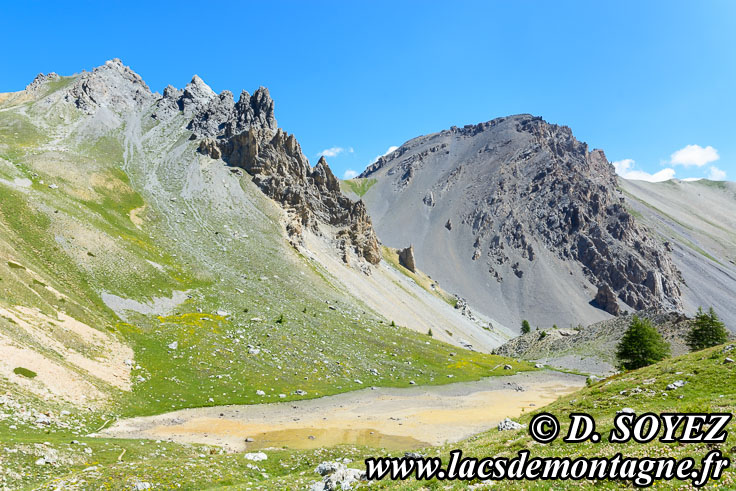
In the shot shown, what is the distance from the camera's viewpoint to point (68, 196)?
79.8 m

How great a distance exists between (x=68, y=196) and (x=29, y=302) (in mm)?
49766

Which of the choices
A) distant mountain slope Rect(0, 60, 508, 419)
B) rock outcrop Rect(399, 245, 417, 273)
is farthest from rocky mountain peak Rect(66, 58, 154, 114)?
rock outcrop Rect(399, 245, 417, 273)

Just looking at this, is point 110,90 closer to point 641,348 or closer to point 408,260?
point 408,260

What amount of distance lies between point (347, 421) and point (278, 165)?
10756 centimetres

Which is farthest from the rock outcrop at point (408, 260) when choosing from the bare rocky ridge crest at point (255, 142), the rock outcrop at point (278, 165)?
the bare rocky ridge crest at point (255, 142)

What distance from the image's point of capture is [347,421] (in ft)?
143

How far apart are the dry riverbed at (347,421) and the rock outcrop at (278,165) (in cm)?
6842

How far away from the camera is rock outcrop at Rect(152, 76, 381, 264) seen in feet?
415

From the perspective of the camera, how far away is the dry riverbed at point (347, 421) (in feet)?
113

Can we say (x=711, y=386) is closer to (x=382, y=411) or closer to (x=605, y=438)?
(x=605, y=438)

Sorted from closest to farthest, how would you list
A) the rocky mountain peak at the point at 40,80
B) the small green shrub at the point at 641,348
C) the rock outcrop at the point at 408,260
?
1. the small green shrub at the point at 641,348
2. the rocky mountain peak at the point at 40,80
3. the rock outcrop at the point at 408,260

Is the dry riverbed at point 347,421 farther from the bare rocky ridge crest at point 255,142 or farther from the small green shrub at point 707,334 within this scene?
the bare rocky ridge crest at point 255,142

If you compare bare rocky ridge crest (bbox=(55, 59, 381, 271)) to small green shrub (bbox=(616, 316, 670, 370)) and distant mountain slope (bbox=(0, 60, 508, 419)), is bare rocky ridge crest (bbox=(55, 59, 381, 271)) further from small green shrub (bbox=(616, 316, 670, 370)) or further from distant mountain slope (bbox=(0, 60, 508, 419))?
small green shrub (bbox=(616, 316, 670, 370))

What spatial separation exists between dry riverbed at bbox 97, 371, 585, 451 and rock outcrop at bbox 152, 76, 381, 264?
68423 mm
